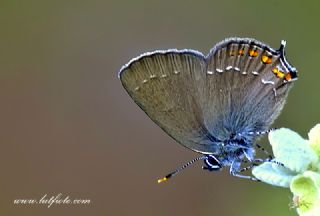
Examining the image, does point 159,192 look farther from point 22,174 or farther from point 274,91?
point 274,91

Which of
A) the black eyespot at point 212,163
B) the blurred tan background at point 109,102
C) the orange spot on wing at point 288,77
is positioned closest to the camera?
the orange spot on wing at point 288,77

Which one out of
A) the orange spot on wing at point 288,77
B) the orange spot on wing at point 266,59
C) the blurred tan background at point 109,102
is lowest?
the orange spot on wing at point 288,77

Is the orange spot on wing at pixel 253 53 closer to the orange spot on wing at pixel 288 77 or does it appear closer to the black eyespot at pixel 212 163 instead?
the orange spot on wing at pixel 288 77

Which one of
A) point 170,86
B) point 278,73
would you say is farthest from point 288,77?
point 170,86

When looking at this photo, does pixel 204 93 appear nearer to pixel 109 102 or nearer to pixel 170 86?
pixel 170 86

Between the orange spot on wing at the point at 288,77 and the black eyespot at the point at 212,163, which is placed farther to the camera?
the black eyespot at the point at 212,163

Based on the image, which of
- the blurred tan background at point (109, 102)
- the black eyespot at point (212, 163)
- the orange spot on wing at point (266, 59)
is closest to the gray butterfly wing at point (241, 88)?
the orange spot on wing at point (266, 59)
